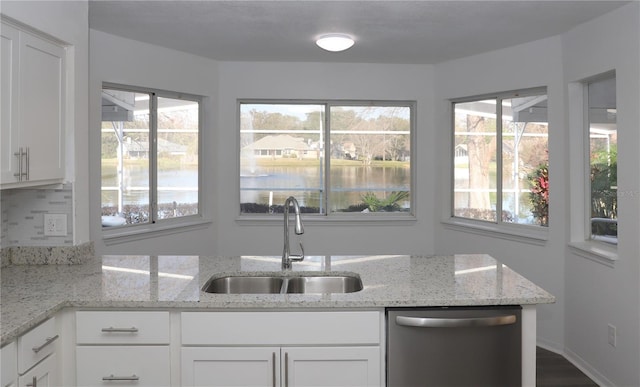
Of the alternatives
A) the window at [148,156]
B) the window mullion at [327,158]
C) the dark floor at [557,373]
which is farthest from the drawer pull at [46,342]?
the window mullion at [327,158]

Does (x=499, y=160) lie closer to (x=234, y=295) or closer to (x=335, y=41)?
(x=335, y=41)

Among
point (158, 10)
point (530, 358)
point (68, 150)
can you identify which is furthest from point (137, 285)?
point (158, 10)

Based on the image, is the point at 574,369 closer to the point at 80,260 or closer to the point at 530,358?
the point at 530,358

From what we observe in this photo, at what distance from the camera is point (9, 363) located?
1.67 m

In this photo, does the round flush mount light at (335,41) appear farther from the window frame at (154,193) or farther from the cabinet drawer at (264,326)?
the cabinet drawer at (264,326)

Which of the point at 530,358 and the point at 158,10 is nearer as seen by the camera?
the point at 530,358

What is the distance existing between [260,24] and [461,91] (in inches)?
79.6

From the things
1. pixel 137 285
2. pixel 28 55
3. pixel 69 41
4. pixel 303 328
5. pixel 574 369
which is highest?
pixel 69 41

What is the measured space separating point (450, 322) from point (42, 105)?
2.03 meters

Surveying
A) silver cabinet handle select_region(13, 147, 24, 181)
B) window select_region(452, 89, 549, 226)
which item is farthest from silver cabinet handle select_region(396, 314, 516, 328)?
window select_region(452, 89, 549, 226)

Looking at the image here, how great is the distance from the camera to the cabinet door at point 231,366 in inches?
78.2

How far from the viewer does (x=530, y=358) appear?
2023 mm

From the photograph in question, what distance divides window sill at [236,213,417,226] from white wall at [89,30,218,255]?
15.0 inches

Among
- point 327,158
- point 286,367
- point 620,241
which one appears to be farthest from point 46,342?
point 327,158
